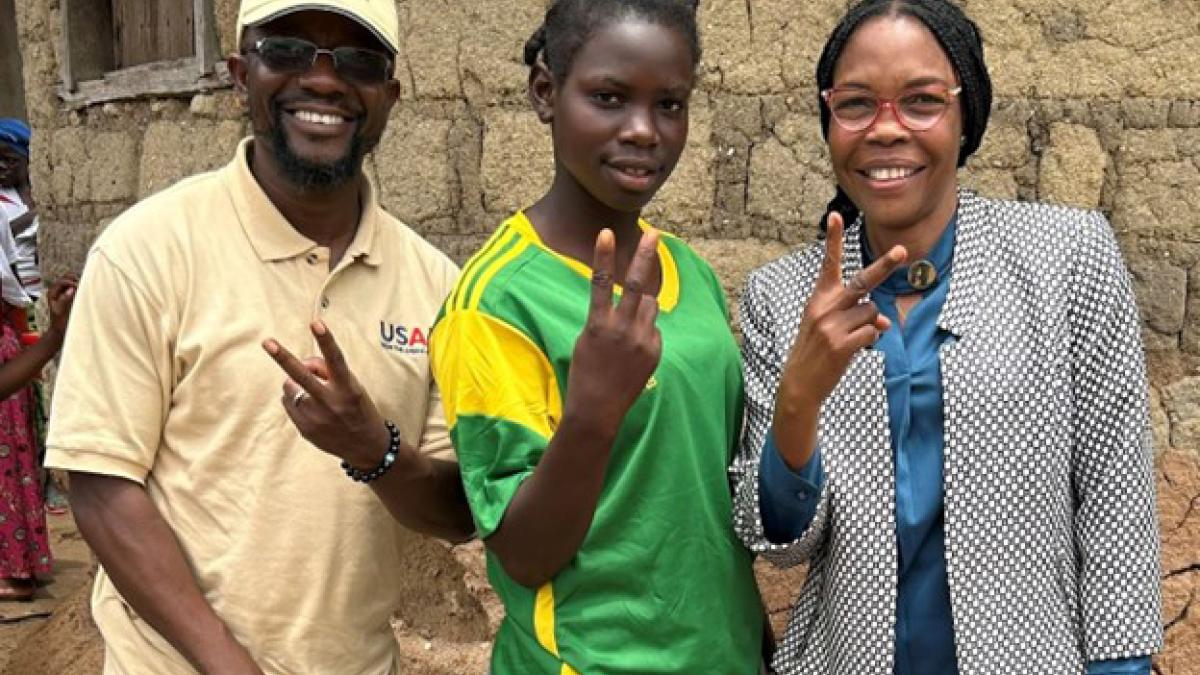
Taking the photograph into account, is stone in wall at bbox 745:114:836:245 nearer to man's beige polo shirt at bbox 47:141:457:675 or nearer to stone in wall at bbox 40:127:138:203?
man's beige polo shirt at bbox 47:141:457:675

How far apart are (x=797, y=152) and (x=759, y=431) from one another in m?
1.55

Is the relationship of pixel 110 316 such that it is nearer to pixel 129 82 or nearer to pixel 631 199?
pixel 631 199

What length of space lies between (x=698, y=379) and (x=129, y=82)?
3.90 m

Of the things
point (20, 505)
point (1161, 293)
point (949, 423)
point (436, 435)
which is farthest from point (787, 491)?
point (20, 505)

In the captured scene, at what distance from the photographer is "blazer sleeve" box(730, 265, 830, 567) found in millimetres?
1896

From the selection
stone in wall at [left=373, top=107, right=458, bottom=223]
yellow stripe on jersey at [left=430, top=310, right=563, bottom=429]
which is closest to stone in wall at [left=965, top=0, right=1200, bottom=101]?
stone in wall at [left=373, top=107, right=458, bottom=223]

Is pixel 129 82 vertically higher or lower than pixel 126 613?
higher

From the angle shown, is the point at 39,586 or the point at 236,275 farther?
the point at 39,586

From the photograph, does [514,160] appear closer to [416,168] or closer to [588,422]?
[416,168]

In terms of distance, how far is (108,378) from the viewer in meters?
1.95

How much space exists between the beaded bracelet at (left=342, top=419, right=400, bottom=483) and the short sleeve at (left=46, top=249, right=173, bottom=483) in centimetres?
30

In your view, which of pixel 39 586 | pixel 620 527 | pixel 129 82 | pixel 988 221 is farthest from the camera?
pixel 39 586

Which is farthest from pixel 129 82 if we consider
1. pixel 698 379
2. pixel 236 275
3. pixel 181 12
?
pixel 698 379

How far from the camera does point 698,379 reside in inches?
74.9
